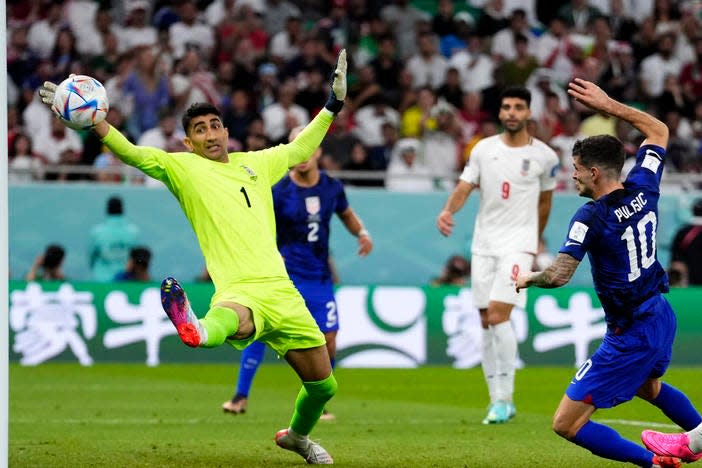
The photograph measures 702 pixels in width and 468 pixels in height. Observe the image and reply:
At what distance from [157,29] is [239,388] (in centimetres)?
1120

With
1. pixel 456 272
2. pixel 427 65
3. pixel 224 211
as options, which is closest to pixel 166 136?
pixel 456 272

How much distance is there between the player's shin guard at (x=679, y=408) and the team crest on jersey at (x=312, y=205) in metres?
4.60

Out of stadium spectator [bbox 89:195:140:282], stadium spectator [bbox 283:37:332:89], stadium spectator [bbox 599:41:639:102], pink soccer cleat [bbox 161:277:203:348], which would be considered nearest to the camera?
pink soccer cleat [bbox 161:277:203:348]

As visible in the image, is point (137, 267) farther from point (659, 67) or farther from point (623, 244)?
point (623, 244)

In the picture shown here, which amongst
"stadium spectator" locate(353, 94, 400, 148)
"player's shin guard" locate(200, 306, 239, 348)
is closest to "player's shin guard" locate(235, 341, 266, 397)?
"player's shin guard" locate(200, 306, 239, 348)

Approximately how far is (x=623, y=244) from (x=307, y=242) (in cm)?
485

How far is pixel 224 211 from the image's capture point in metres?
8.90

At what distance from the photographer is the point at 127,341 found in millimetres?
17859

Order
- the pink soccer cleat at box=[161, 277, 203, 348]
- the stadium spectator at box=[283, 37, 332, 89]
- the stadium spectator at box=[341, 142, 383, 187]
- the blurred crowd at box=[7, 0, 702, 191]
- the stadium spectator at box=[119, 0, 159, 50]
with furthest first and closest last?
1. the stadium spectator at box=[119, 0, 159, 50]
2. the stadium spectator at box=[283, 37, 332, 89]
3. the blurred crowd at box=[7, 0, 702, 191]
4. the stadium spectator at box=[341, 142, 383, 187]
5. the pink soccer cleat at box=[161, 277, 203, 348]

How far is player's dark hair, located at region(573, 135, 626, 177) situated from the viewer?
8.17m

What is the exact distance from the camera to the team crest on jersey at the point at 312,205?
1255 cm

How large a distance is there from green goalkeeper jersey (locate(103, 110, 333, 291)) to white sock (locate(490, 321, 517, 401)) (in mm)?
3677

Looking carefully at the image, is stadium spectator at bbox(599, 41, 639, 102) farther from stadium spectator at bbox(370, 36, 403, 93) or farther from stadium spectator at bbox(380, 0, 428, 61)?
stadium spectator at bbox(370, 36, 403, 93)

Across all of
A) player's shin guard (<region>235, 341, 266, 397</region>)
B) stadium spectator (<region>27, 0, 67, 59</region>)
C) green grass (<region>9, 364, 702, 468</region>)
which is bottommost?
green grass (<region>9, 364, 702, 468</region>)
